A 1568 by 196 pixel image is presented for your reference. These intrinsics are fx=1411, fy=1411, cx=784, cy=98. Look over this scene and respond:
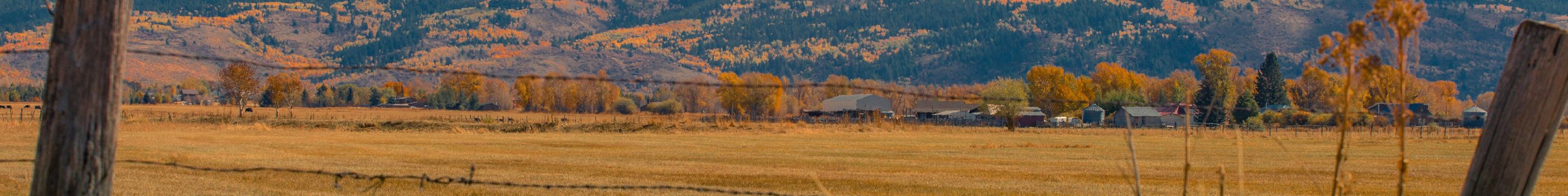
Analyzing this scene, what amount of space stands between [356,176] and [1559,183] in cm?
1595

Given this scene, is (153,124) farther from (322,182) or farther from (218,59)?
(218,59)

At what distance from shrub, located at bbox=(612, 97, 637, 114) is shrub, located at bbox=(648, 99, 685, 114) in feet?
6.50

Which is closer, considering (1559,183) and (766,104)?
(1559,183)

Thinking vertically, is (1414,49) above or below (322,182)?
above

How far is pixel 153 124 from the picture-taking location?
48594 mm

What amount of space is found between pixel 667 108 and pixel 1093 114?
54.4 m

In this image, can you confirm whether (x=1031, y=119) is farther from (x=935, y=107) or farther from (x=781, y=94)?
(x=781, y=94)

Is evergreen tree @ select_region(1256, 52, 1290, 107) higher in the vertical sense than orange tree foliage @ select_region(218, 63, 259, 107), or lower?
higher

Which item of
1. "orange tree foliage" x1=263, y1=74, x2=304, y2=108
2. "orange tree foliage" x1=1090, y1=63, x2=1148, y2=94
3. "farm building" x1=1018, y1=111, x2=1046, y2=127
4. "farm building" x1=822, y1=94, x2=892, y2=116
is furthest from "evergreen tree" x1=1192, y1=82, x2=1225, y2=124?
"orange tree foliage" x1=263, y1=74, x2=304, y2=108

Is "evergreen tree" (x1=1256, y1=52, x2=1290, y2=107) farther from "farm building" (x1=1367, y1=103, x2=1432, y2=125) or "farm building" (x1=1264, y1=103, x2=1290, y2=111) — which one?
"farm building" (x1=1367, y1=103, x2=1432, y2=125)

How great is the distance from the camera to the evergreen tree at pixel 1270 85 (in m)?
112

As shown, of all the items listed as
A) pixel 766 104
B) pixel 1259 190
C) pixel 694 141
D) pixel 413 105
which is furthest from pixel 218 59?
pixel 413 105

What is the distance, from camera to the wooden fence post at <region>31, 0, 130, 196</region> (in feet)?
16.8

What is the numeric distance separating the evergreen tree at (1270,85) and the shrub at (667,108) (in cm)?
5900
